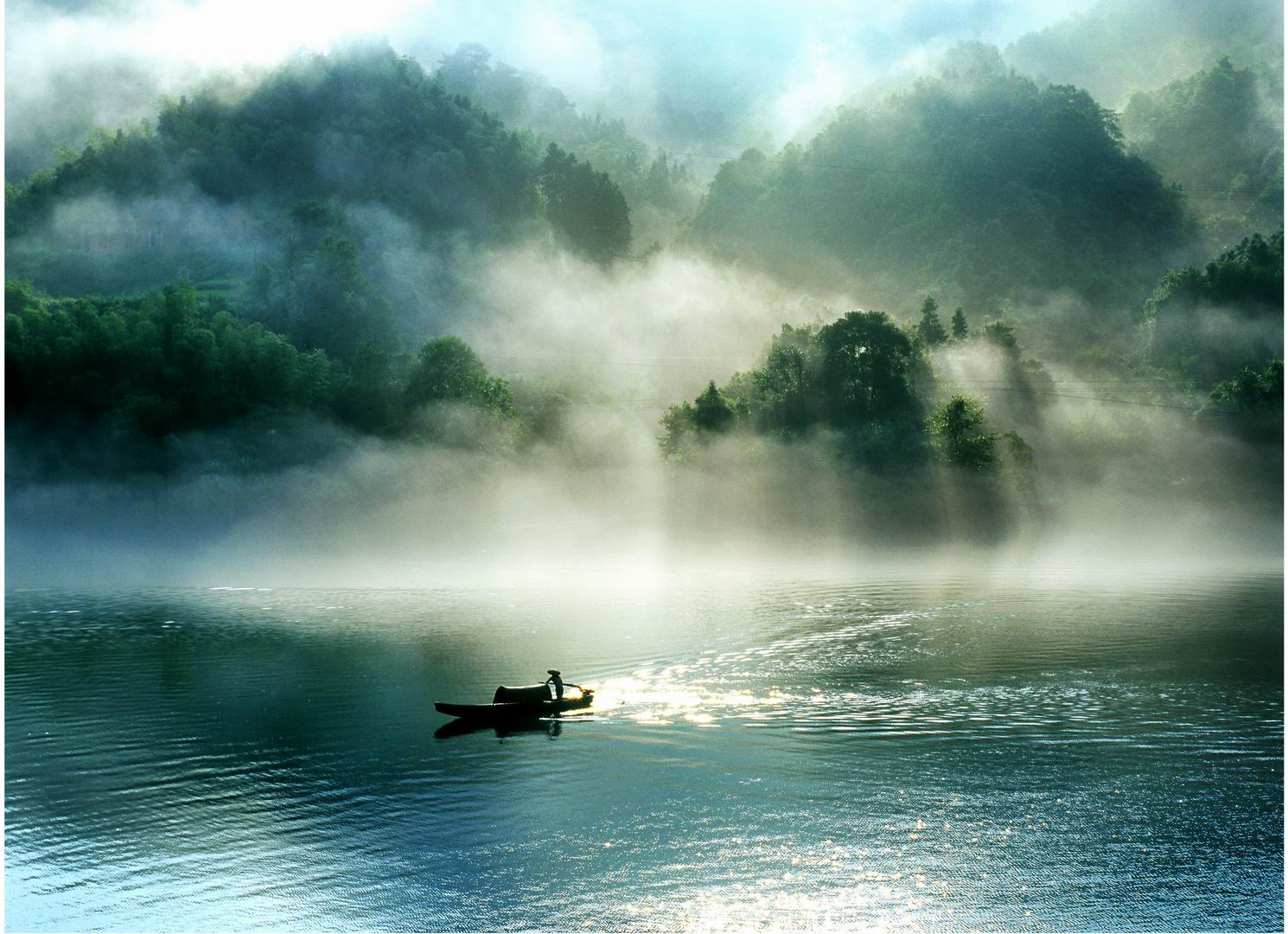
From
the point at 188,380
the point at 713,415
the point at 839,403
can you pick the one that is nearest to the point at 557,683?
the point at 713,415

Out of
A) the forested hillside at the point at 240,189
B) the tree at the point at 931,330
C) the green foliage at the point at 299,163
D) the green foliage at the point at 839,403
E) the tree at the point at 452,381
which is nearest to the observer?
the green foliage at the point at 839,403

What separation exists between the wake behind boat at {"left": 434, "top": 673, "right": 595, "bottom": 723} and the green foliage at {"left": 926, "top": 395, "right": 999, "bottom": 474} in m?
82.2

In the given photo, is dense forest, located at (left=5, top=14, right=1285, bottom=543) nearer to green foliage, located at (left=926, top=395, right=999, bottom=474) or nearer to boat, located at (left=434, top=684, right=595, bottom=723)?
green foliage, located at (left=926, top=395, right=999, bottom=474)

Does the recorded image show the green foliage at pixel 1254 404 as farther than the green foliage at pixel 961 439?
Yes

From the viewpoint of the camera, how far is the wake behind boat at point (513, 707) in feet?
127

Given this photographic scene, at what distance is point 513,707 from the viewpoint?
3872 centimetres

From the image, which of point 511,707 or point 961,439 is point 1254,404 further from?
point 511,707

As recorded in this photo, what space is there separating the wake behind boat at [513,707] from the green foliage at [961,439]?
270ft

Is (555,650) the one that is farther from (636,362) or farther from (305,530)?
(636,362)

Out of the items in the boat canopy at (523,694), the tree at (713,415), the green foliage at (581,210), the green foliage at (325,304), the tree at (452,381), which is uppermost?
the green foliage at (581,210)

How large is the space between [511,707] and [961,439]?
83.5 m

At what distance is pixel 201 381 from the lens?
12838 cm

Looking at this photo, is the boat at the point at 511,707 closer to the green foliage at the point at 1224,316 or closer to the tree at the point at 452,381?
the tree at the point at 452,381

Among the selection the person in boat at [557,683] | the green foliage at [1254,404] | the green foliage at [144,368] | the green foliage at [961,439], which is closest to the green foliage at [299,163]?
the green foliage at [144,368]
